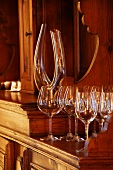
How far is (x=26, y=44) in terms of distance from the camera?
2496mm

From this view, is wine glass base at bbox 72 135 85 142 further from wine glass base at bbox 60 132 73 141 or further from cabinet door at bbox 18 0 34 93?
cabinet door at bbox 18 0 34 93

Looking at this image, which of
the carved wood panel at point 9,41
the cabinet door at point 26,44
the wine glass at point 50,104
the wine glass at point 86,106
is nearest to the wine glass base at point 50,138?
the wine glass at point 50,104

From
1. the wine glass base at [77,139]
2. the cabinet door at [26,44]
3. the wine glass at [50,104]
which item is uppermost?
the cabinet door at [26,44]

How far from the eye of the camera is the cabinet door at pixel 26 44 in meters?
2.41

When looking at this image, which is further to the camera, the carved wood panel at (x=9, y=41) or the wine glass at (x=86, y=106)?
the carved wood panel at (x=9, y=41)

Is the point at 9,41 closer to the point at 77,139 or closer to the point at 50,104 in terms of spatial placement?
the point at 50,104

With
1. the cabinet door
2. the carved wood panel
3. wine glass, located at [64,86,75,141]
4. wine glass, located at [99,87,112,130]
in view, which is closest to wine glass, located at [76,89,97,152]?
wine glass, located at [99,87,112,130]

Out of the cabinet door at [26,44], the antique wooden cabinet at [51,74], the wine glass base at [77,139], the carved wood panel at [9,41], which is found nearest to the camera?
the antique wooden cabinet at [51,74]

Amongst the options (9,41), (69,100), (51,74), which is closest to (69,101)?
(69,100)

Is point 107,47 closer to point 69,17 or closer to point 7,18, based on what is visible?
point 69,17

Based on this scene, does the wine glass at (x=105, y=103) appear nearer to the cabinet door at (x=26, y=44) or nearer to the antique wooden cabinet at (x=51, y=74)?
the antique wooden cabinet at (x=51, y=74)

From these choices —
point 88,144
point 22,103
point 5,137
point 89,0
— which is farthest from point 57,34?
point 88,144

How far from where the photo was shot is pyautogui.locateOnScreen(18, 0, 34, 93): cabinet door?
7.90 feet

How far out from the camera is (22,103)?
1.76m
